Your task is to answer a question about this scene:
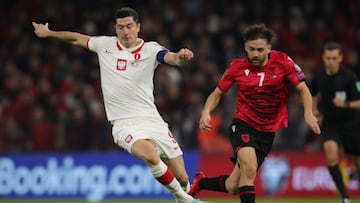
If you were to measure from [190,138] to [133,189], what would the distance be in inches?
59.8

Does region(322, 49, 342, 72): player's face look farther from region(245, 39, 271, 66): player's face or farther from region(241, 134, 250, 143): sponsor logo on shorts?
region(241, 134, 250, 143): sponsor logo on shorts

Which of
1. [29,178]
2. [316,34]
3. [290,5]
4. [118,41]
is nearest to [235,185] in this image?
[118,41]

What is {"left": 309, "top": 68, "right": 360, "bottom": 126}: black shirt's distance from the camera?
12914 millimetres

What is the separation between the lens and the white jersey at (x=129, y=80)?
10328 millimetres

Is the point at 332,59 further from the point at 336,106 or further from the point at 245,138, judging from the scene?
the point at 245,138

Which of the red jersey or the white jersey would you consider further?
the white jersey

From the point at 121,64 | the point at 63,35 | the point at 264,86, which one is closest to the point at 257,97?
the point at 264,86

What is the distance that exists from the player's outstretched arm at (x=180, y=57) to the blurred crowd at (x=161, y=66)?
688 centimetres

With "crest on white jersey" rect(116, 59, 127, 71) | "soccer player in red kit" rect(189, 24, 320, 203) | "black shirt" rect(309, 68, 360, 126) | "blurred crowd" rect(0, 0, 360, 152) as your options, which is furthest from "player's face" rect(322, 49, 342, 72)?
"blurred crowd" rect(0, 0, 360, 152)

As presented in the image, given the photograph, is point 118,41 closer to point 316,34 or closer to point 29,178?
point 29,178

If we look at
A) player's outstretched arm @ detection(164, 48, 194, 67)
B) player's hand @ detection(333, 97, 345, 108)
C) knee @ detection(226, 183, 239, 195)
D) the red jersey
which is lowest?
knee @ detection(226, 183, 239, 195)

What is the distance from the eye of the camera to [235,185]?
10.6 meters

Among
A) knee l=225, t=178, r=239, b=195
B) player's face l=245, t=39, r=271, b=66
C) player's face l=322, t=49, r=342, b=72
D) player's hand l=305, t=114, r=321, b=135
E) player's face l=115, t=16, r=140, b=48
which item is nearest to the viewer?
player's hand l=305, t=114, r=321, b=135

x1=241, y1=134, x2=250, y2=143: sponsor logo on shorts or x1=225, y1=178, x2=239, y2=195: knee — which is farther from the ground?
x1=241, y1=134, x2=250, y2=143: sponsor logo on shorts
